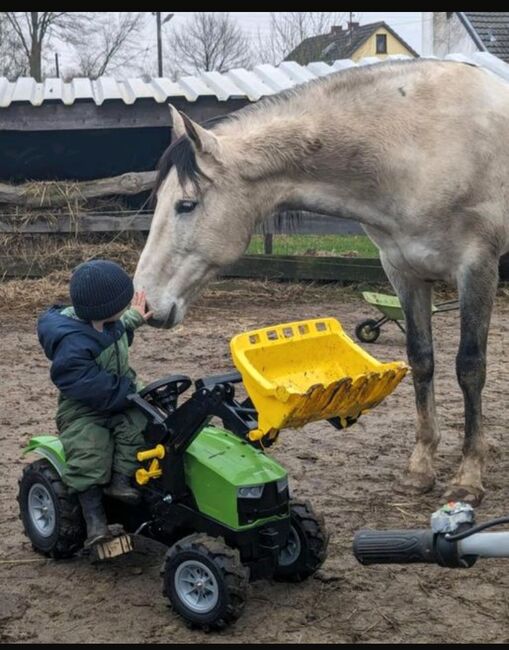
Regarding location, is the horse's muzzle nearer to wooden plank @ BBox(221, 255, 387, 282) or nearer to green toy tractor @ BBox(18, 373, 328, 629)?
green toy tractor @ BBox(18, 373, 328, 629)

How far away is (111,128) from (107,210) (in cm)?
94

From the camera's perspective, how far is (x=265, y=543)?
311 cm

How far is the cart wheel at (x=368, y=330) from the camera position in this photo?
25.3 ft

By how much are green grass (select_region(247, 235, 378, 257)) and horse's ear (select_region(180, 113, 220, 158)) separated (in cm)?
792

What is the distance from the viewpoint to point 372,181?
4.12 metres

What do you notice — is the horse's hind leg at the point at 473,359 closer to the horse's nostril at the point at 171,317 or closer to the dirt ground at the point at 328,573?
the dirt ground at the point at 328,573

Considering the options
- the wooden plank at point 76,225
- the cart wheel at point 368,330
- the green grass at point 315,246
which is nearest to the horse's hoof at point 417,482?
the cart wheel at point 368,330

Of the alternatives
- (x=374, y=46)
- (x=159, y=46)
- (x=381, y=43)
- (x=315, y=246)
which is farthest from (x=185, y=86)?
(x=381, y=43)

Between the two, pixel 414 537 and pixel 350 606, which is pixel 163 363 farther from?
pixel 414 537

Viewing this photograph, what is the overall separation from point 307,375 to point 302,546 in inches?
23.9

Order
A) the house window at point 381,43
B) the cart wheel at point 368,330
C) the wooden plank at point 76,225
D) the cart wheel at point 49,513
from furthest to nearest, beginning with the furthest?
1. the house window at point 381,43
2. the wooden plank at point 76,225
3. the cart wheel at point 368,330
4. the cart wheel at point 49,513

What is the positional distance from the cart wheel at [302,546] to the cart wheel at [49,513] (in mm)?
772

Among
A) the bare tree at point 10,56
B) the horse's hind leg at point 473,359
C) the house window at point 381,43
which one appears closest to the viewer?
the horse's hind leg at point 473,359

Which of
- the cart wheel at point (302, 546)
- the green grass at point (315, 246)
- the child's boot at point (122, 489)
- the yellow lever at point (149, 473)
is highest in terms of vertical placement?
the yellow lever at point (149, 473)
